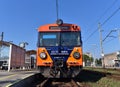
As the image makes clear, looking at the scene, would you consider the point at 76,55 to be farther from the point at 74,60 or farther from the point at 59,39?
the point at 59,39

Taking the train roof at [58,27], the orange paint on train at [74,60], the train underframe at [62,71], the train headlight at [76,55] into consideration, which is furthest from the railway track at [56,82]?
the train roof at [58,27]

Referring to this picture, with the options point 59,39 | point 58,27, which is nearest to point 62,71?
point 59,39

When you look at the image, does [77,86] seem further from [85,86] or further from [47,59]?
[47,59]

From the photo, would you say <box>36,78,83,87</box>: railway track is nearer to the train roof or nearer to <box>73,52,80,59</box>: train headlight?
<box>73,52,80,59</box>: train headlight

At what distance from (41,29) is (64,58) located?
99.3 inches

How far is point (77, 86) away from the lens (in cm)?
1292

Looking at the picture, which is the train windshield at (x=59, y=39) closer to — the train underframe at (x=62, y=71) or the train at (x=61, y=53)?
the train at (x=61, y=53)

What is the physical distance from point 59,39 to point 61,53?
0.98 m

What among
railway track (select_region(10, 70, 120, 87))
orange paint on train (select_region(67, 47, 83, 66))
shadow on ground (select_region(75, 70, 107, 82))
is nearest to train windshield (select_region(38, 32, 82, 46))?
orange paint on train (select_region(67, 47, 83, 66))

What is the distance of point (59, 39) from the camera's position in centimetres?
1555

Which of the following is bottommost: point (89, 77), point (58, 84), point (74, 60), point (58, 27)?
point (58, 84)

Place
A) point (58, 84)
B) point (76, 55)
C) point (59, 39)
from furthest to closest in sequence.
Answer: point (59, 39) → point (76, 55) → point (58, 84)

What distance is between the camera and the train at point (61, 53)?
49.0ft

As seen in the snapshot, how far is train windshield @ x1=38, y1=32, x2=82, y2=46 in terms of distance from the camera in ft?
50.4
